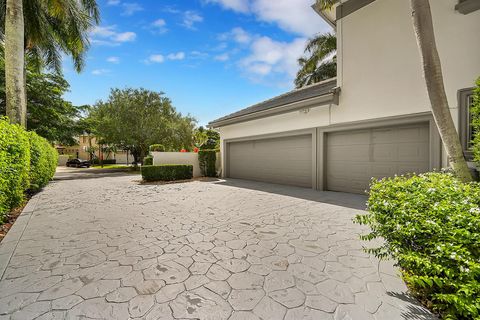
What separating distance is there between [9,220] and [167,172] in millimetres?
7430

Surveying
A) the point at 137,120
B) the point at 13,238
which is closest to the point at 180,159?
the point at 137,120

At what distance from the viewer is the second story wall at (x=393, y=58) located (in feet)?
17.7

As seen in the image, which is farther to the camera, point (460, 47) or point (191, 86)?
point (191, 86)

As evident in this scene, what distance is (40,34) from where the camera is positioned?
37.0 ft

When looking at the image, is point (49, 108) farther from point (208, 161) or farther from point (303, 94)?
point (303, 94)

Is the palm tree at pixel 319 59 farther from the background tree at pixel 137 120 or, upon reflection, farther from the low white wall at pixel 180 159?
the background tree at pixel 137 120

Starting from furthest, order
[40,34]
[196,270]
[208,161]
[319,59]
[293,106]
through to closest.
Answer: [319,59] < [208,161] < [40,34] < [293,106] < [196,270]

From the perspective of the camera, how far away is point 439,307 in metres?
1.96

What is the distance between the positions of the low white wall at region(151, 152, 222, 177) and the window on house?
37.0ft

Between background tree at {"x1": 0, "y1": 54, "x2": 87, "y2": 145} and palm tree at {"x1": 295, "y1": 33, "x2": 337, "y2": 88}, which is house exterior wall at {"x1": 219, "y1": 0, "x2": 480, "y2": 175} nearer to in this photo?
palm tree at {"x1": 295, "y1": 33, "x2": 337, "y2": 88}

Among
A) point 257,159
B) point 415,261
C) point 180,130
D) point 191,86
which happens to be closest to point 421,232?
point 415,261

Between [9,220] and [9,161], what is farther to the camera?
[9,220]

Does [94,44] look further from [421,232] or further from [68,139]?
[421,232]

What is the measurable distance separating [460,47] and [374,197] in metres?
5.70
